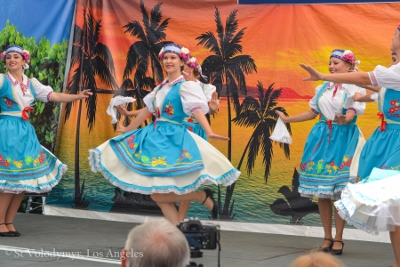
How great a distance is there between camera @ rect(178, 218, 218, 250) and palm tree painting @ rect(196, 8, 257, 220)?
4226mm

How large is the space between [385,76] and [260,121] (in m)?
2.44

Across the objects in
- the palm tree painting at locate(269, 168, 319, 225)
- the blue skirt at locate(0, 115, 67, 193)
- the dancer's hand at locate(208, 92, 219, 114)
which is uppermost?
the dancer's hand at locate(208, 92, 219, 114)

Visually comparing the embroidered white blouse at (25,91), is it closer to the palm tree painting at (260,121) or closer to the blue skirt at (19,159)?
the blue skirt at (19,159)

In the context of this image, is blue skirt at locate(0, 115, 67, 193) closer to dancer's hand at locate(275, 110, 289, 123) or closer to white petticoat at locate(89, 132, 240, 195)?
Answer: white petticoat at locate(89, 132, 240, 195)

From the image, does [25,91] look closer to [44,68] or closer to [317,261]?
[44,68]

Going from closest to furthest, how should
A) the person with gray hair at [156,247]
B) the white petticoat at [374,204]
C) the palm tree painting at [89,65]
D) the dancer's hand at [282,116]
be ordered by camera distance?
the person with gray hair at [156,247] < the white petticoat at [374,204] < the dancer's hand at [282,116] < the palm tree painting at [89,65]

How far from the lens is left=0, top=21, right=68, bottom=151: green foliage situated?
24.6 ft

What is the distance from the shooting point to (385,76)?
4512 millimetres

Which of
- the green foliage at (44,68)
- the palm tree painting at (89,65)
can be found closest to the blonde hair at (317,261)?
the palm tree painting at (89,65)

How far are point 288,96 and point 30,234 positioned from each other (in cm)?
249

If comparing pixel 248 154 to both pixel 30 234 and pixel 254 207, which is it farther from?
pixel 30 234

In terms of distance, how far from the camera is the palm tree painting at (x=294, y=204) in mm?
6641

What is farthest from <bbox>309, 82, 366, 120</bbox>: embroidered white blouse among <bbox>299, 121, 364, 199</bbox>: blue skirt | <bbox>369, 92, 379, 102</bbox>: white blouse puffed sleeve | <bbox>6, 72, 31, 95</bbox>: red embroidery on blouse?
<bbox>6, 72, 31, 95</bbox>: red embroidery on blouse

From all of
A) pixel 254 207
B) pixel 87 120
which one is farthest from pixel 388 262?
pixel 87 120
